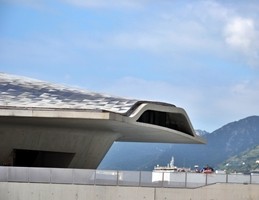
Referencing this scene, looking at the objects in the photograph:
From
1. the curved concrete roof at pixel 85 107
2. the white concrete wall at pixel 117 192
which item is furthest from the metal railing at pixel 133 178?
the curved concrete roof at pixel 85 107

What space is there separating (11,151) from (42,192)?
8.47 metres

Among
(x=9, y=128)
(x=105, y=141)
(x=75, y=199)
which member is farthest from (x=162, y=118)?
(x=75, y=199)

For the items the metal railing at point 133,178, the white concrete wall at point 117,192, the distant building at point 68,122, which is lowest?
the white concrete wall at point 117,192

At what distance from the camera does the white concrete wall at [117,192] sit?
86.5 feet

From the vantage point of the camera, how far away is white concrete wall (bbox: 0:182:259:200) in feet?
86.5

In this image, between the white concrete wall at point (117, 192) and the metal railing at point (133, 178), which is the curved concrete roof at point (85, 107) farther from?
the white concrete wall at point (117, 192)

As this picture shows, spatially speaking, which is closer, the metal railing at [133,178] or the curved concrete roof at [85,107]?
the metal railing at [133,178]

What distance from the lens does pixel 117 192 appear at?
88.0 ft

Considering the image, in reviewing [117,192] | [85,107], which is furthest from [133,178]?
[85,107]

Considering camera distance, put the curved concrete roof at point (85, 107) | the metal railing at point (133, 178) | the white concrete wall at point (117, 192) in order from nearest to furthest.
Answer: the white concrete wall at point (117, 192) < the metal railing at point (133, 178) < the curved concrete roof at point (85, 107)

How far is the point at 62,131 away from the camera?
3544cm

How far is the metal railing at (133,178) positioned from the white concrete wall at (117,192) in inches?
Answer: 8.4

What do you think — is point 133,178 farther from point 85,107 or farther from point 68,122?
point 68,122

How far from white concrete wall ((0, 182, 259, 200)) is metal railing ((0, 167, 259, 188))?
21 centimetres
